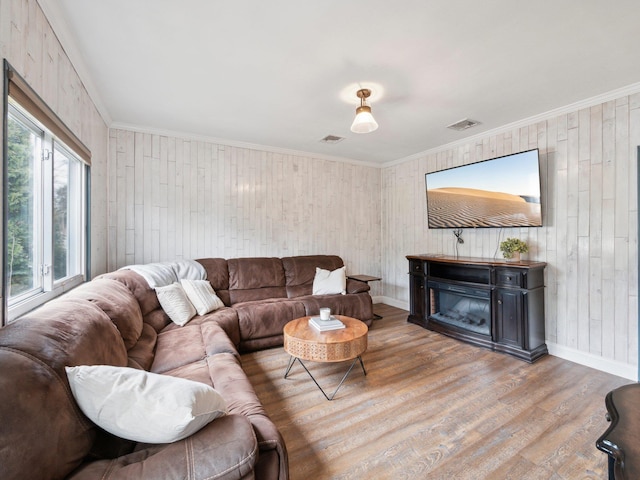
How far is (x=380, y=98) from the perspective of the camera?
2.74m

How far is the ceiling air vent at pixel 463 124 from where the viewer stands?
3.28 meters

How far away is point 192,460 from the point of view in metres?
0.96

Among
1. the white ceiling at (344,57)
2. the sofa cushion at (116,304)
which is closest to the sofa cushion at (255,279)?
the sofa cushion at (116,304)

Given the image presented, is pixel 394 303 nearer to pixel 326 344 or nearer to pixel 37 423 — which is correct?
pixel 326 344

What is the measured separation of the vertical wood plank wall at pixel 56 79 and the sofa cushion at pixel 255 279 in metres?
1.43

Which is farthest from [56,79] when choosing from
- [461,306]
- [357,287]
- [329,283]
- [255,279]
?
[461,306]

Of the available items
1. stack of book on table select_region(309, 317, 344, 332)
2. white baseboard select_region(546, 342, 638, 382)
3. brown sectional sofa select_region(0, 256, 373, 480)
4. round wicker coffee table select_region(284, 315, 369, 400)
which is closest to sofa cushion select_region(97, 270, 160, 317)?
brown sectional sofa select_region(0, 256, 373, 480)

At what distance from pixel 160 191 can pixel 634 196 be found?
491 centimetres

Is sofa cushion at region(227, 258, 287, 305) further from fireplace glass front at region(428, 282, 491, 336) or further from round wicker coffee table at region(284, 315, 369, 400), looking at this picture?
fireplace glass front at region(428, 282, 491, 336)

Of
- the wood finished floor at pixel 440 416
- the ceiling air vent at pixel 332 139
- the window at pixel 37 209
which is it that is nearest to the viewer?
the window at pixel 37 209

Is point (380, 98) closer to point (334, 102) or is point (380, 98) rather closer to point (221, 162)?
point (334, 102)

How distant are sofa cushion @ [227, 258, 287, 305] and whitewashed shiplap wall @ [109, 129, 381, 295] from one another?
0.31m

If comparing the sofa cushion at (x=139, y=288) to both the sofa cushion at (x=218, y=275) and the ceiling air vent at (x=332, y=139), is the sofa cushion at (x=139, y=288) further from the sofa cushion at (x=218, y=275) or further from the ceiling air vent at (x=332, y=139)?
the ceiling air vent at (x=332, y=139)

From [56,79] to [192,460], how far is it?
7.61ft
